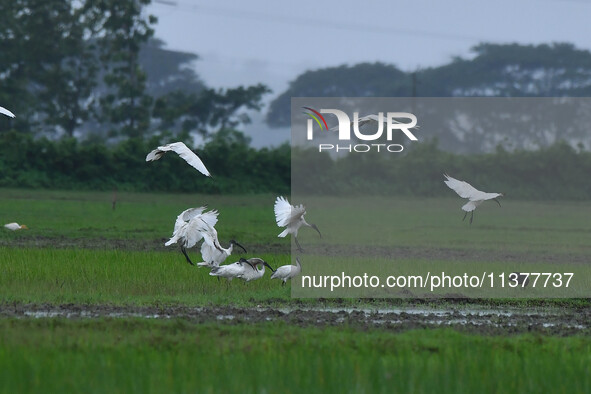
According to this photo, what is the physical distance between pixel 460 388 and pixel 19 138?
31.9 metres

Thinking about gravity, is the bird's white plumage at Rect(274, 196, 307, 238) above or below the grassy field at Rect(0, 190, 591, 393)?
above

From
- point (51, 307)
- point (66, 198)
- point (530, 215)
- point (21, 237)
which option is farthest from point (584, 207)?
point (51, 307)

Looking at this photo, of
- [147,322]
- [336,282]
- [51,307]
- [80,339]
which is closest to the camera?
[80,339]

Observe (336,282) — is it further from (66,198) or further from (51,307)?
(66,198)

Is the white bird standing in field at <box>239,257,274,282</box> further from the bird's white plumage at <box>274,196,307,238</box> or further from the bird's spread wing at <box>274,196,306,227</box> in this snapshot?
the bird's spread wing at <box>274,196,306,227</box>

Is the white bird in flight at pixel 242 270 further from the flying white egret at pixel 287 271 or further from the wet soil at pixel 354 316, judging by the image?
the wet soil at pixel 354 316

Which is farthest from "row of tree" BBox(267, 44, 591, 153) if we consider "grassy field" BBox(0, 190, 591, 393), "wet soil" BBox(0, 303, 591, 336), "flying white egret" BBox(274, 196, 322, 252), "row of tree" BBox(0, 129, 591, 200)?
"wet soil" BBox(0, 303, 591, 336)

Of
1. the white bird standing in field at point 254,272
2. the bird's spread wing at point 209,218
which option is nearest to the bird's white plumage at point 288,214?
the white bird standing in field at point 254,272

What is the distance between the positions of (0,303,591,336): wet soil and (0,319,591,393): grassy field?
1.76ft

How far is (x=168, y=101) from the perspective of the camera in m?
45.8

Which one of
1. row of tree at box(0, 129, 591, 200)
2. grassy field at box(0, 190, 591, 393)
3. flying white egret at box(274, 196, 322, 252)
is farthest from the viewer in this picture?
row of tree at box(0, 129, 591, 200)

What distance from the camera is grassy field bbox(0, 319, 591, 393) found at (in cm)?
607

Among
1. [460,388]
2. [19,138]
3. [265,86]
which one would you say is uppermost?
[265,86]

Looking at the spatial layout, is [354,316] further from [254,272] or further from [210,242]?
[210,242]
